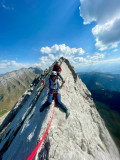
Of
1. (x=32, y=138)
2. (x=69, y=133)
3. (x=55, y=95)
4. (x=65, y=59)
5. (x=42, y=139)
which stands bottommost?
(x=69, y=133)

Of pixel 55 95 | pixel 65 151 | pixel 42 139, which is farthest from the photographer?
pixel 55 95

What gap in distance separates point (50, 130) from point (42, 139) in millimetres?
814

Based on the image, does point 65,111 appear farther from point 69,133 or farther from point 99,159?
point 99,159

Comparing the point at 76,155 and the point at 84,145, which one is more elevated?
the point at 76,155

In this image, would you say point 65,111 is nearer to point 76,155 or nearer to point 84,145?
point 84,145

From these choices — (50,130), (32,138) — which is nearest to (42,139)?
(50,130)

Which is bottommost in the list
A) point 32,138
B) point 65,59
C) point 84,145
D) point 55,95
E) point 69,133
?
point 84,145

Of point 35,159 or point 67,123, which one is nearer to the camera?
point 35,159

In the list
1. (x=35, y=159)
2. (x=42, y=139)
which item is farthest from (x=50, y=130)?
(x=35, y=159)

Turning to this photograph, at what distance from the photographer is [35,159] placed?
15.0 feet

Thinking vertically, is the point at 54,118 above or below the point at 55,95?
below

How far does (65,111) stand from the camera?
8336mm

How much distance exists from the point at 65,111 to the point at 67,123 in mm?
1265

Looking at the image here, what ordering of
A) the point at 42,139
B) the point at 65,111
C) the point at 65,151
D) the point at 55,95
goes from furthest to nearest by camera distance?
1. the point at 55,95
2. the point at 65,111
3. the point at 42,139
4. the point at 65,151
